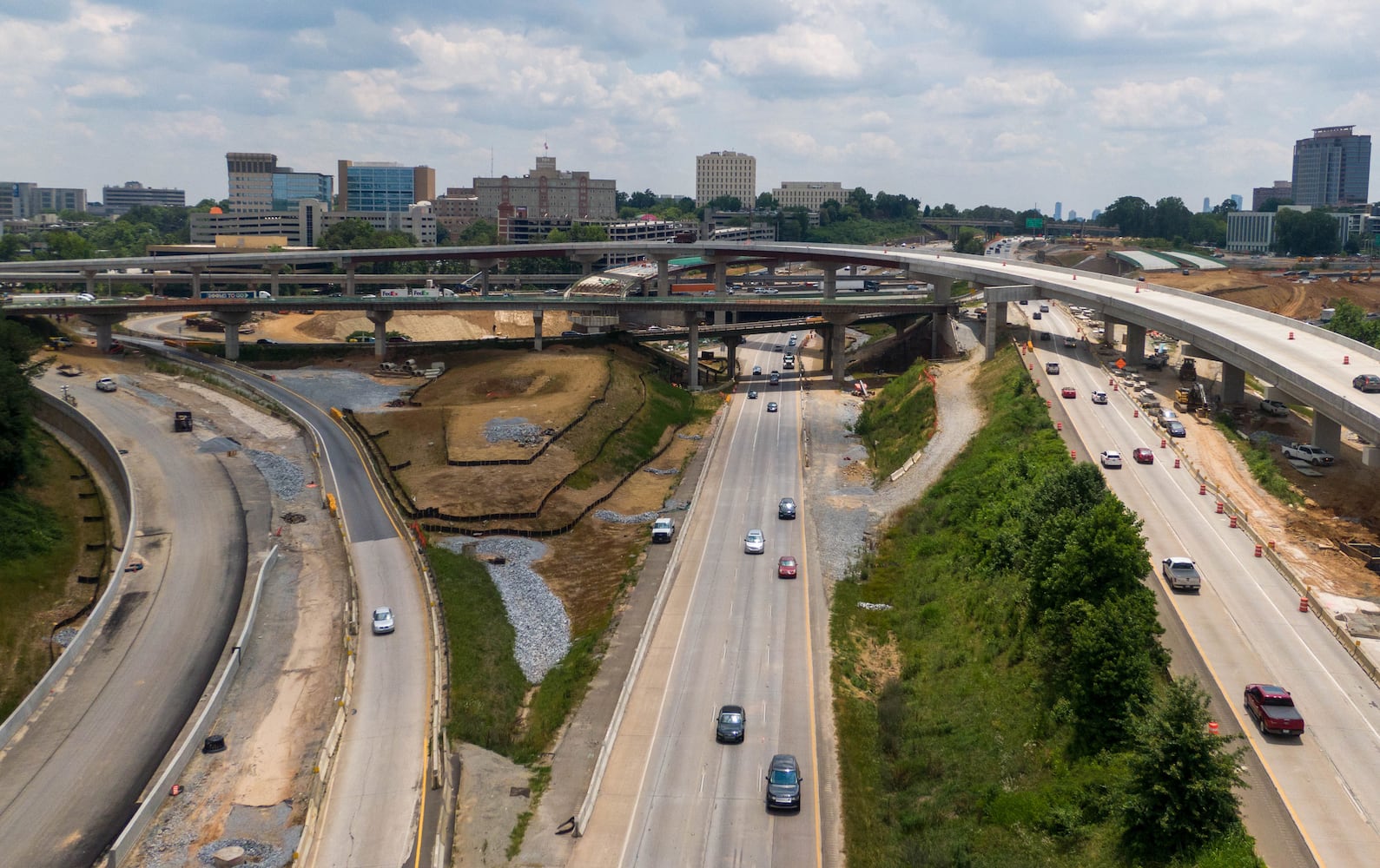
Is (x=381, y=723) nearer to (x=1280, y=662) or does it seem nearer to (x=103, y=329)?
(x=1280, y=662)

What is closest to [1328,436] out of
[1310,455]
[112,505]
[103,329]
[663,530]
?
[1310,455]

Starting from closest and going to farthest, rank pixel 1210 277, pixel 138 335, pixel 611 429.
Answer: pixel 611 429, pixel 138 335, pixel 1210 277

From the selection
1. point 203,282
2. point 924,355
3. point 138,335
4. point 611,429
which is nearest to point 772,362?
point 924,355

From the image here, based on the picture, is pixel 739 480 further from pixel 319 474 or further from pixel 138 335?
pixel 138 335

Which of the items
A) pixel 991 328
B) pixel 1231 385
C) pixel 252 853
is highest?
pixel 991 328

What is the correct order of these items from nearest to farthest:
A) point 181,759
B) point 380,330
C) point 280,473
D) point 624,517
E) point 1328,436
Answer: point 181,759
point 1328,436
point 624,517
point 280,473
point 380,330

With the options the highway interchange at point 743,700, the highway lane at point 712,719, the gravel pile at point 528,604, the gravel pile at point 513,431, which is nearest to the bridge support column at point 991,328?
the highway interchange at point 743,700

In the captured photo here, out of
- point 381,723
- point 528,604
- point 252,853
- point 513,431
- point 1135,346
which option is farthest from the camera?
point 1135,346
